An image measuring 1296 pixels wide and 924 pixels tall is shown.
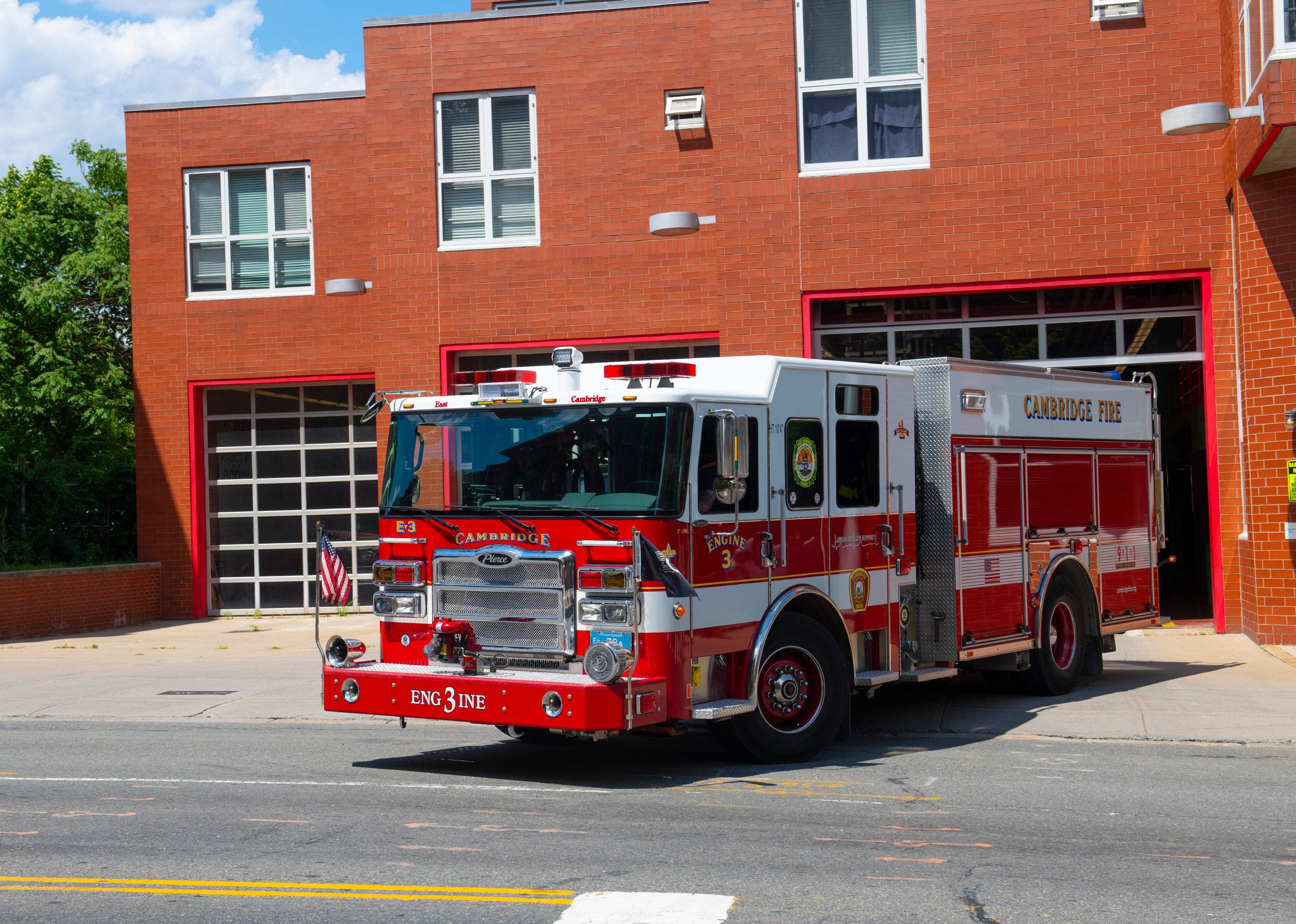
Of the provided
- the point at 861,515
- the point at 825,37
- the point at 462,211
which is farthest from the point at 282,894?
the point at 462,211

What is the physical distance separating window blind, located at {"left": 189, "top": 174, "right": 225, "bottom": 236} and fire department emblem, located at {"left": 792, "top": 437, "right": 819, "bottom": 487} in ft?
47.1

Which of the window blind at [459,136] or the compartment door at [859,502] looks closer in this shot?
the compartment door at [859,502]

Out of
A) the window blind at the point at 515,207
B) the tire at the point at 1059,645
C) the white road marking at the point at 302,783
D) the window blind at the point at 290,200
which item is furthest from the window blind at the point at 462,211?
the white road marking at the point at 302,783

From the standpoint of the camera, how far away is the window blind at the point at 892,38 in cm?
1712

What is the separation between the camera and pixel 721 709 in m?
8.38

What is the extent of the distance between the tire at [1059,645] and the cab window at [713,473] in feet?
13.1

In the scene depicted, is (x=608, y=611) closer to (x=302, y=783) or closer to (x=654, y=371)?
(x=654, y=371)

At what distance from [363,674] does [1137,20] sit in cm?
1279

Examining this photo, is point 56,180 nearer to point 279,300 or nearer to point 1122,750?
point 279,300

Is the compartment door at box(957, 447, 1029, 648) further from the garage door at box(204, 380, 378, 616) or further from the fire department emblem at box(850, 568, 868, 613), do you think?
the garage door at box(204, 380, 378, 616)

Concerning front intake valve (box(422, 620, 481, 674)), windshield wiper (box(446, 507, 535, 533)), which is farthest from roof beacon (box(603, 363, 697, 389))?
front intake valve (box(422, 620, 481, 674))

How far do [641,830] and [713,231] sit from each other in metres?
12.6

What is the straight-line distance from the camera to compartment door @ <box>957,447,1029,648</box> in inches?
415

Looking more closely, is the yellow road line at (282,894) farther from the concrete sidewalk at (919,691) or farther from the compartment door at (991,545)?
the compartment door at (991,545)
